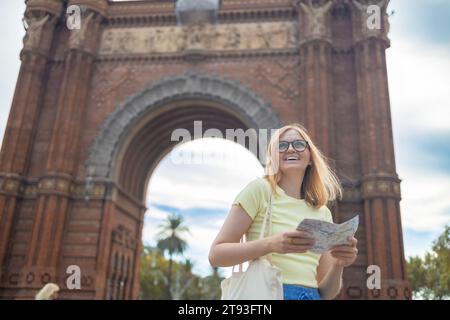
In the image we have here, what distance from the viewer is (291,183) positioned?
2350 millimetres

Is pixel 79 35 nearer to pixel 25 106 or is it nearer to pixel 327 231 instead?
pixel 25 106

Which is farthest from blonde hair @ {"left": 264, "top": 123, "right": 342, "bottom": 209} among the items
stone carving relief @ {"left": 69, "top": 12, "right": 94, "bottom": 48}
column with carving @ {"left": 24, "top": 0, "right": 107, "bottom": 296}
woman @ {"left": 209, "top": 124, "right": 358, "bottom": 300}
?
stone carving relief @ {"left": 69, "top": 12, "right": 94, "bottom": 48}

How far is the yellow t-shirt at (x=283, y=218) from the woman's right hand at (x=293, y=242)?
0.65 ft

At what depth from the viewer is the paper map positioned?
1.84 metres

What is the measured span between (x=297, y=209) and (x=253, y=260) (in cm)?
45

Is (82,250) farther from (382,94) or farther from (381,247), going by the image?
(382,94)

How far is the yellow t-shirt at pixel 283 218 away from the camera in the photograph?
205cm

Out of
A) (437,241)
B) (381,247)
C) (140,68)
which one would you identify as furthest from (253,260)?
(437,241)

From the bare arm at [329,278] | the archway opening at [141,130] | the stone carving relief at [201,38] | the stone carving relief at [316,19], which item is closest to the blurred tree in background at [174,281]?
the archway opening at [141,130]
